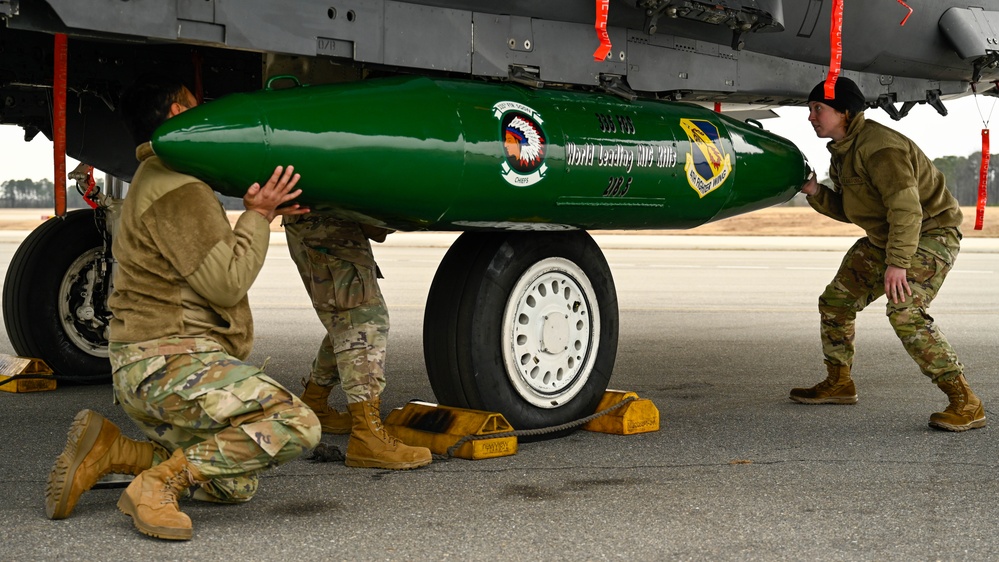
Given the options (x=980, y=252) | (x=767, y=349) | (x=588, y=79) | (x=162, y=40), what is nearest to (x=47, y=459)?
(x=162, y=40)

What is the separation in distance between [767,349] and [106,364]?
14.6ft

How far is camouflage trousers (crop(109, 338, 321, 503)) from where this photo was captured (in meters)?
3.53

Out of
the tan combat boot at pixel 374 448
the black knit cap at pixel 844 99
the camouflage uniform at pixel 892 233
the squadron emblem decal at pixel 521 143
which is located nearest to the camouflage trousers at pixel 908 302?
the camouflage uniform at pixel 892 233

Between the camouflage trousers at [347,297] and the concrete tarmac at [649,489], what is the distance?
399 millimetres

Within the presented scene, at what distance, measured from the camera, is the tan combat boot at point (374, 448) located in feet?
14.4

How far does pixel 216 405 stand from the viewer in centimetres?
353

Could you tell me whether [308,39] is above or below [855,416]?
above

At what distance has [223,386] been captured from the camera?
3555 millimetres

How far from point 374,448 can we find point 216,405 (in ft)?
3.24

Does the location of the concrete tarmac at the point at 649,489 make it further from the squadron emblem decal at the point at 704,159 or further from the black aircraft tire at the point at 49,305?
the squadron emblem decal at the point at 704,159

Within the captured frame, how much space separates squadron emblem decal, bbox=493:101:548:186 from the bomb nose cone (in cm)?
99

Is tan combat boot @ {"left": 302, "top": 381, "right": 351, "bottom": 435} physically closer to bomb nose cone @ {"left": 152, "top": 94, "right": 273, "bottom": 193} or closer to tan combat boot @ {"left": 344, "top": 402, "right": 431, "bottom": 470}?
tan combat boot @ {"left": 344, "top": 402, "right": 431, "bottom": 470}

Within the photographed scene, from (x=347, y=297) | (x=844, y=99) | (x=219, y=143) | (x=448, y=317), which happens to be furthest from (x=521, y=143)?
(x=844, y=99)

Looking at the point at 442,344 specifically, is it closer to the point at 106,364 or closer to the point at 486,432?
the point at 486,432
